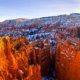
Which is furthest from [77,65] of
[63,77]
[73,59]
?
[63,77]

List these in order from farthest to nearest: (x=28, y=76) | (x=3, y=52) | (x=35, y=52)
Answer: (x=35, y=52)
(x=3, y=52)
(x=28, y=76)

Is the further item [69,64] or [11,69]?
[69,64]

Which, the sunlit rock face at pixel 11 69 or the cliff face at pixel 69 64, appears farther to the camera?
the cliff face at pixel 69 64

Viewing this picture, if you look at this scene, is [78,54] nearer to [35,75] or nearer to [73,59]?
[73,59]

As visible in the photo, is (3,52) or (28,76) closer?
(28,76)

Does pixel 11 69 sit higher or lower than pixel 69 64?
higher

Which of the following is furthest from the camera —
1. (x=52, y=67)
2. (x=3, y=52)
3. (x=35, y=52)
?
(x=52, y=67)

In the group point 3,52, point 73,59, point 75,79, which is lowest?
point 75,79

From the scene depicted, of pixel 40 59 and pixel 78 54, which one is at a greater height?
pixel 78 54

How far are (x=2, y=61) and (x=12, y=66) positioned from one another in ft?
2.05

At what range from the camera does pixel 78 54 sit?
6414 millimetres

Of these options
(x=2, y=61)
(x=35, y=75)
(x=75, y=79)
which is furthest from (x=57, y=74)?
(x=2, y=61)

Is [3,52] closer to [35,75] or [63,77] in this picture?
[35,75]

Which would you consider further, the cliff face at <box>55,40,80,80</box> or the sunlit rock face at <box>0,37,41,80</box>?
the cliff face at <box>55,40,80,80</box>
